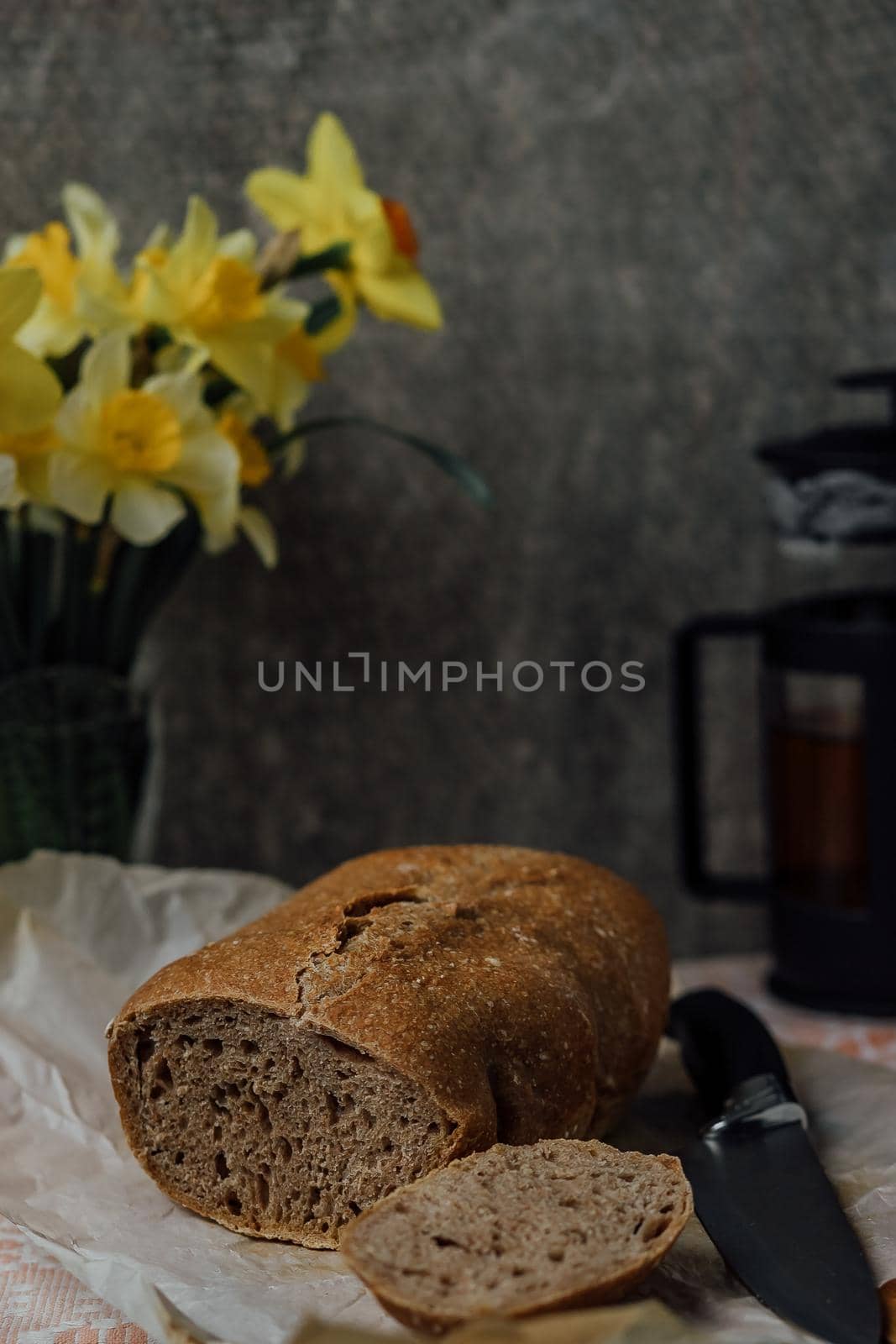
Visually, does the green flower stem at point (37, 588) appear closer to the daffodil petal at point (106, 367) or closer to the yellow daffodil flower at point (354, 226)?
the daffodil petal at point (106, 367)

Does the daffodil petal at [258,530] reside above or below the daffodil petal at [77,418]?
below

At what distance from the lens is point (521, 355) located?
1.66 metres

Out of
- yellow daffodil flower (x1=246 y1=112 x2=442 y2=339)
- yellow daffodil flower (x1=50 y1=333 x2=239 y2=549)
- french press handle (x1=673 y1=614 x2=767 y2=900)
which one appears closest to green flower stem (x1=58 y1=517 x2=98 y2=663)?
yellow daffodil flower (x1=50 y1=333 x2=239 y2=549)

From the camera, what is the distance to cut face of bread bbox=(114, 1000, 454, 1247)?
96 centimetres

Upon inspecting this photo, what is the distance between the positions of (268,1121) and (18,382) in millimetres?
596

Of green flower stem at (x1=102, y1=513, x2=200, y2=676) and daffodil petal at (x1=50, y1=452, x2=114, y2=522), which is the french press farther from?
daffodil petal at (x1=50, y1=452, x2=114, y2=522)

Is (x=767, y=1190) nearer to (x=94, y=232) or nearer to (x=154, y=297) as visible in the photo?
(x=154, y=297)

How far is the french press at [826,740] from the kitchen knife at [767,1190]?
0.27 m

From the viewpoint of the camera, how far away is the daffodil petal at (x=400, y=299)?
1.32 m

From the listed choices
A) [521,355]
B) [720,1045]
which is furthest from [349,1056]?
[521,355]

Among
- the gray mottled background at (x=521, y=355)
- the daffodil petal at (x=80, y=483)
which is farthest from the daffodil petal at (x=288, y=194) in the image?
the daffodil petal at (x=80, y=483)

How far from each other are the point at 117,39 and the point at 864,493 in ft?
2.97

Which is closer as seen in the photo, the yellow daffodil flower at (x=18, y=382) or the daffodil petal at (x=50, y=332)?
the yellow daffodil flower at (x=18, y=382)

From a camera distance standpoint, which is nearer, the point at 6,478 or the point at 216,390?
the point at 6,478
